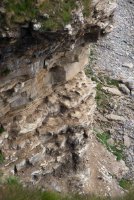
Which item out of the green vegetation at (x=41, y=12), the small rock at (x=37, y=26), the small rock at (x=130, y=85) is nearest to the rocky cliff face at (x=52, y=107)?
the small rock at (x=37, y=26)

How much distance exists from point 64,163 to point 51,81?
3603 mm

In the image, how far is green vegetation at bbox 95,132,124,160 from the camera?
81.5ft

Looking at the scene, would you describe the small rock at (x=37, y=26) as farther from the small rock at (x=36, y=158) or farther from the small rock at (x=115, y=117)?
the small rock at (x=115, y=117)

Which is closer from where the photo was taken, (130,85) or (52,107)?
(52,107)

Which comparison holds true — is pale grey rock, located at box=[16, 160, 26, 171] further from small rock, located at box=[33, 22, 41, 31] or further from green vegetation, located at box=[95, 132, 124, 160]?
green vegetation, located at box=[95, 132, 124, 160]

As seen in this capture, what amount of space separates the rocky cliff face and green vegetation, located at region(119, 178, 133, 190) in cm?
52

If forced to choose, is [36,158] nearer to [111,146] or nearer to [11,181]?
[11,181]

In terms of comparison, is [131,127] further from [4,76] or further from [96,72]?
[4,76]

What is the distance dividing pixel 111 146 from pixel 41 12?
38.3ft

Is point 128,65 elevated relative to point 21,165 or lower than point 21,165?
elevated

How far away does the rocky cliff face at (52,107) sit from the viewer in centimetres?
1623

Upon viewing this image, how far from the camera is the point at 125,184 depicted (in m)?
Answer: 23.6

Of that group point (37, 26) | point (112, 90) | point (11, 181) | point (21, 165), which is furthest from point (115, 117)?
point (37, 26)

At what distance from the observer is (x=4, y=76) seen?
16312mm
